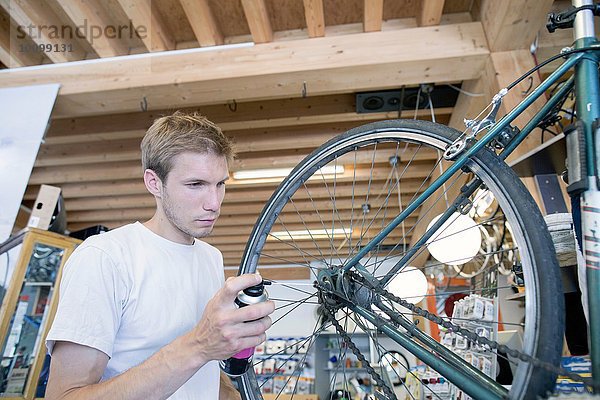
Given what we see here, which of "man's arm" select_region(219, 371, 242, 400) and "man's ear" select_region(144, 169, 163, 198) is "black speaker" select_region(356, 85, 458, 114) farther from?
"man's arm" select_region(219, 371, 242, 400)

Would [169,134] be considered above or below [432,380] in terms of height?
above

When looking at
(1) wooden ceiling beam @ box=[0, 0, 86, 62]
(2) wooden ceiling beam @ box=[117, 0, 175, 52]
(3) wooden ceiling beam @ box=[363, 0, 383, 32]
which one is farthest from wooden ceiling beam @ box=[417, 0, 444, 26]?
(1) wooden ceiling beam @ box=[0, 0, 86, 62]

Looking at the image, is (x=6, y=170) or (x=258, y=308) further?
(x=6, y=170)

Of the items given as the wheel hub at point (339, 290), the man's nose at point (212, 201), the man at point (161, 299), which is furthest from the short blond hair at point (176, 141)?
the wheel hub at point (339, 290)

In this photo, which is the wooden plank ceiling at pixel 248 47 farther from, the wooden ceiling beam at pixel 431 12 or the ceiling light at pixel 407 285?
the ceiling light at pixel 407 285

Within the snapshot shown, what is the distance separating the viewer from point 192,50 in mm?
2486

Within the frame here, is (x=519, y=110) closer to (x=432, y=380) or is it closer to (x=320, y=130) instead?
(x=432, y=380)

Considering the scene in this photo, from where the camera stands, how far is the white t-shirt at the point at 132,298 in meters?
0.81

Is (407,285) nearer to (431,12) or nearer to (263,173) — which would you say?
(431,12)

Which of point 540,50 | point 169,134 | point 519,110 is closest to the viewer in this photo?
point 519,110

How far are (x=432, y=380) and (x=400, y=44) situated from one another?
1.77 meters


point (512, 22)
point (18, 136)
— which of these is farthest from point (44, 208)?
point (512, 22)

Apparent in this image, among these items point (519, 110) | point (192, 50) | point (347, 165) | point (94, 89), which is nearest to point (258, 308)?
point (519, 110)

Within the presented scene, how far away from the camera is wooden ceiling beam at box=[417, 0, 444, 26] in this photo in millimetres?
2124
